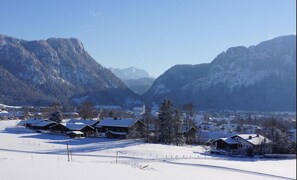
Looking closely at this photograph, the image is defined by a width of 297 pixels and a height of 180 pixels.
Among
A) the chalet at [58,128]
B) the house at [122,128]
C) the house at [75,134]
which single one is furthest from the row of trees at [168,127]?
the chalet at [58,128]

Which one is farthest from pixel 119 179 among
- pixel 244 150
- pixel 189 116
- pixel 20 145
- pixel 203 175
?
pixel 189 116

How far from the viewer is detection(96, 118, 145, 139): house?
88.7 metres

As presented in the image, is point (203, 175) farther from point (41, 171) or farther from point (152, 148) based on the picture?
point (152, 148)

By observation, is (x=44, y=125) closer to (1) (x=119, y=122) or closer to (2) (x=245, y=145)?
(1) (x=119, y=122)

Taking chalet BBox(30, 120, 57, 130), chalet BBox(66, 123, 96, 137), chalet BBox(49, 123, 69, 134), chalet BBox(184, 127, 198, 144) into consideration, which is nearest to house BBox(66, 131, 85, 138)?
chalet BBox(66, 123, 96, 137)

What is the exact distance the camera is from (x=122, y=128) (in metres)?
91.9

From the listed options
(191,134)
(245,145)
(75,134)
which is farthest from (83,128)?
(245,145)

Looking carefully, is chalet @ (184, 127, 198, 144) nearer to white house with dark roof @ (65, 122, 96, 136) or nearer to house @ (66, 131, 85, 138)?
white house with dark roof @ (65, 122, 96, 136)

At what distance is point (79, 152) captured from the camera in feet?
202

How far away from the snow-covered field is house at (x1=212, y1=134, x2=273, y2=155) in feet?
47.1

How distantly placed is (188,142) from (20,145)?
37.9 m

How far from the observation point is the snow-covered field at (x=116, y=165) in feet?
106

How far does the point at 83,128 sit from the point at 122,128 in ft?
31.7

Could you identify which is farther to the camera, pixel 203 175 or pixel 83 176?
pixel 203 175
